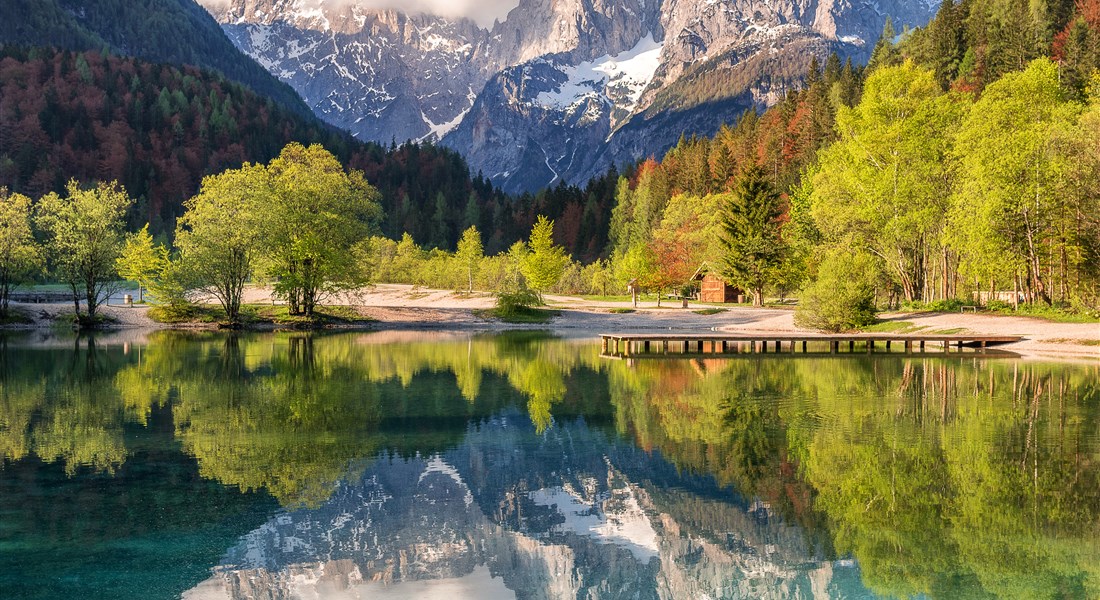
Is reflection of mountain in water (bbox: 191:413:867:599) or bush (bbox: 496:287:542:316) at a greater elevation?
bush (bbox: 496:287:542:316)

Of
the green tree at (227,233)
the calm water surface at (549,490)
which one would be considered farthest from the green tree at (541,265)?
the calm water surface at (549,490)

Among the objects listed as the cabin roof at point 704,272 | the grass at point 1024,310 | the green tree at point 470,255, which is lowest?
the grass at point 1024,310

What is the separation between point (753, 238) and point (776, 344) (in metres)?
35.1

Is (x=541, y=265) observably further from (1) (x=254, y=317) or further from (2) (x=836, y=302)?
(2) (x=836, y=302)

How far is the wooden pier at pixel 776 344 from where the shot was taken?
4319cm

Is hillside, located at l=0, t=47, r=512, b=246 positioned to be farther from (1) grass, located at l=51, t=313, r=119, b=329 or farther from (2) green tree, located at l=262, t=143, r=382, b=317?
(2) green tree, located at l=262, t=143, r=382, b=317

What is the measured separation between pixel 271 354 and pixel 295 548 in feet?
102

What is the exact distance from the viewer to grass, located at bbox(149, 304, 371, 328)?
198ft

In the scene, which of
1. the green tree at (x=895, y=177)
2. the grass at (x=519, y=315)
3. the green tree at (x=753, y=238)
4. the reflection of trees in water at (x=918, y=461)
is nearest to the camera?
the reflection of trees in water at (x=918, y=461)

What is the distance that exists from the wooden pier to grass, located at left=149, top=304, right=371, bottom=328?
24.1 m

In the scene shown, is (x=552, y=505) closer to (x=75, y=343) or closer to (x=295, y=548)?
(x=295, y=548)

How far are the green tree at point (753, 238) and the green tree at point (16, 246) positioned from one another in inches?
2185

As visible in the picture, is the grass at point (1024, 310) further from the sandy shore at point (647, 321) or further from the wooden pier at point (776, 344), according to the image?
the wooden pier at point (776, 344)

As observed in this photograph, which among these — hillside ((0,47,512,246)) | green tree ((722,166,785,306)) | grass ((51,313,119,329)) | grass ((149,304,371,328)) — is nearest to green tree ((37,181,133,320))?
grass ((51,313,119,329))
